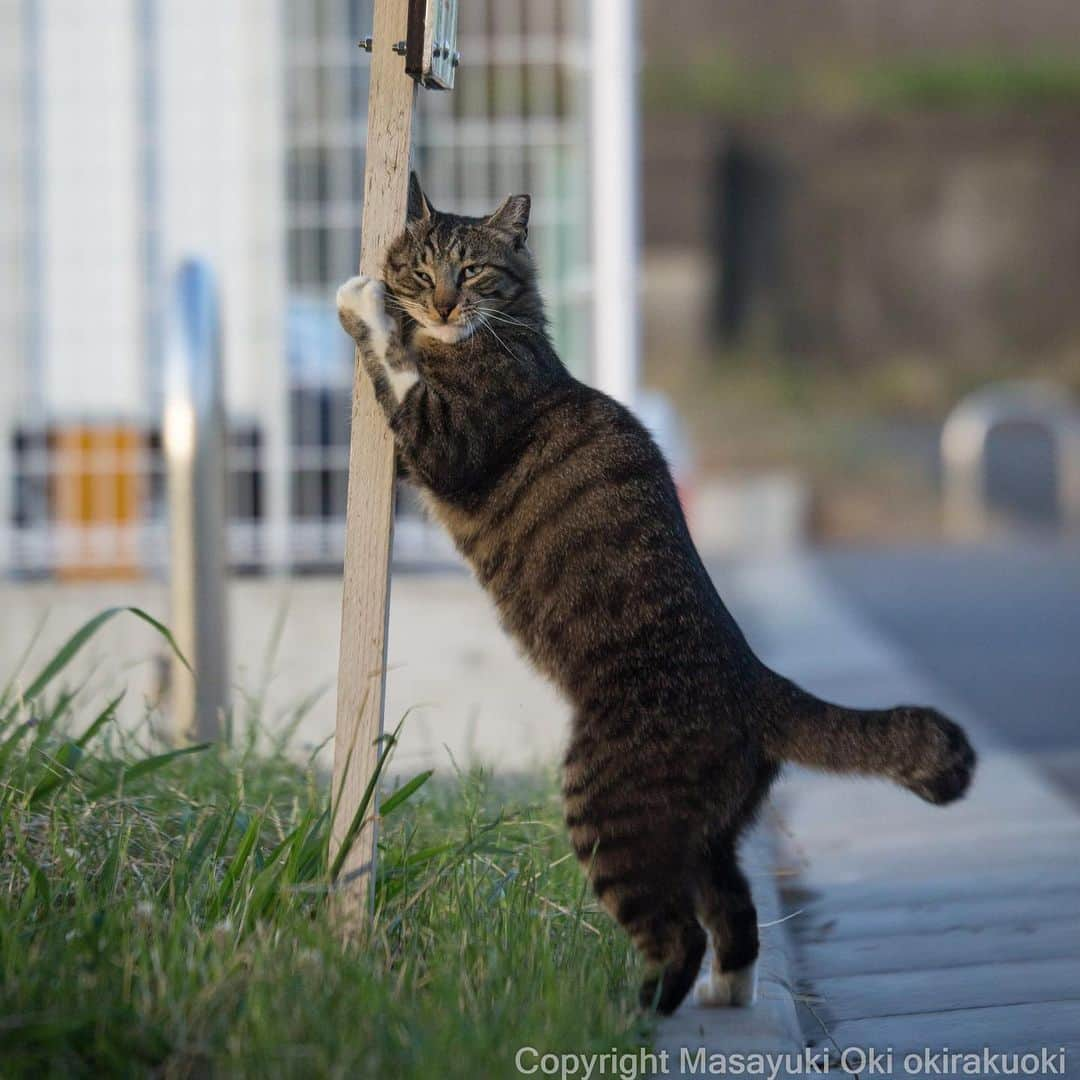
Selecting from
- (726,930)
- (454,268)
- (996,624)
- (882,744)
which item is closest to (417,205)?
(454,268)

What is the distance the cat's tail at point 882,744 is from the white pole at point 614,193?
3.37 metres

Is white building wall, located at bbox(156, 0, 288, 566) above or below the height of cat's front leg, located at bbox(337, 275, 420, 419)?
above

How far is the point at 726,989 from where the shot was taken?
8.86 feet

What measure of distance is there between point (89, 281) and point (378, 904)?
16.0 feet

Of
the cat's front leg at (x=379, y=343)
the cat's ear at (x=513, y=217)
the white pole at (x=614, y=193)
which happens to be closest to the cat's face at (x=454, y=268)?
the cat's ear at (x=513, y=217)

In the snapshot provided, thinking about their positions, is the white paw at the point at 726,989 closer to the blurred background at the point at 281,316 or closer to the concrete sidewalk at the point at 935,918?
the concrete sidewalk at the point at 935,918

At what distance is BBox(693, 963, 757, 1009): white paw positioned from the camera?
270 cm

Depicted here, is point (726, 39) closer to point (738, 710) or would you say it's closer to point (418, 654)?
point (418, 654)

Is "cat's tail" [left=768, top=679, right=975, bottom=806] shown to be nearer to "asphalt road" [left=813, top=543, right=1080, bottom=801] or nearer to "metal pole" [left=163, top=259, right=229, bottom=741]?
"metal pole" [left=163, top=259, right=229, bottom=741]

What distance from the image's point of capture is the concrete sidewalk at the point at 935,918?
2.71 m

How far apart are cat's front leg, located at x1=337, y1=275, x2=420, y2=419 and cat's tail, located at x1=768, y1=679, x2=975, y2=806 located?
815 millimetres

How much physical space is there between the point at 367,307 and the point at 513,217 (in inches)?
20.1

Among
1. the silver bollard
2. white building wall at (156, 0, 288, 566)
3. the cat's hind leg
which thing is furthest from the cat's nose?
the silver bollard

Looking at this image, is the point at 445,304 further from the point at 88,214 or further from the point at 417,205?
the point at 88,214
